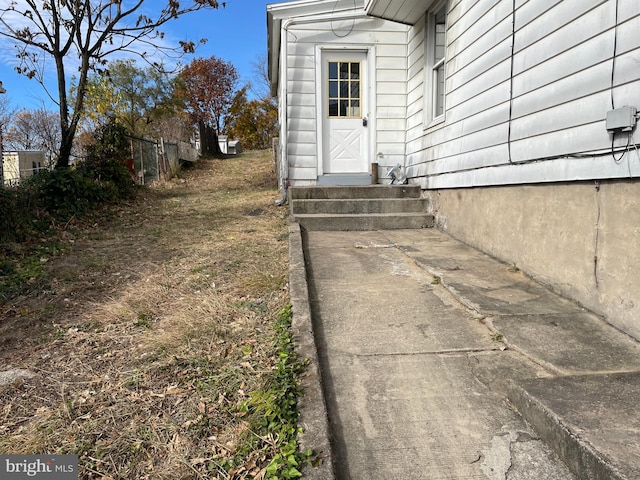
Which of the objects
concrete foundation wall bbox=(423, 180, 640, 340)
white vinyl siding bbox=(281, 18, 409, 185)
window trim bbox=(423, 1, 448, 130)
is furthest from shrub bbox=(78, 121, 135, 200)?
concrete foundation wall bbox=(423, 180, 640, 340)

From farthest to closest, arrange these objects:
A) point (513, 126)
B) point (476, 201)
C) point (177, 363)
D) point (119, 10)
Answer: point (119, 10), point (476, 201), point (513, 126), point (177, 363)

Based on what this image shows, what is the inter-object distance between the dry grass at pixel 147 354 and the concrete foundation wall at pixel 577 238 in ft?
7.27

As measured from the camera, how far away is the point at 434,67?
6.10 metres

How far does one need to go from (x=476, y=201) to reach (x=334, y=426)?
351cm

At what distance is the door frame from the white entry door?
0.06 m

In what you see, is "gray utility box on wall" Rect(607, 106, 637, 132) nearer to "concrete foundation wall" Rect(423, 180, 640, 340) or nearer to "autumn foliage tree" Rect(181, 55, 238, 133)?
"concrete foundation wall" Rect(423, 180, 640, 340)

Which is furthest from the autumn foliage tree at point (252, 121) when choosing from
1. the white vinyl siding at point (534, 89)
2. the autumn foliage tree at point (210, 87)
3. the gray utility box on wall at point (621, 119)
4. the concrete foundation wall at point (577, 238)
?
the gray utility box on wall at point (621, 119)

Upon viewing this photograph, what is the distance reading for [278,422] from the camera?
191 centimetres

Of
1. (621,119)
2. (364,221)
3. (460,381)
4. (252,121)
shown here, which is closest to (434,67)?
(364,221)

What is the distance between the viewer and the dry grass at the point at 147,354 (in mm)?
1861

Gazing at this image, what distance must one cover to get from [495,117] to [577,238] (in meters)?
1.71

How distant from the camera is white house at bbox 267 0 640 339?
9.03 ft

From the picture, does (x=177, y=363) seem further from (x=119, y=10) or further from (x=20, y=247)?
(x=119, y=10)

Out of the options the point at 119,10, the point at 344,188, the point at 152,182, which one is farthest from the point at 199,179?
the point at 344,188
